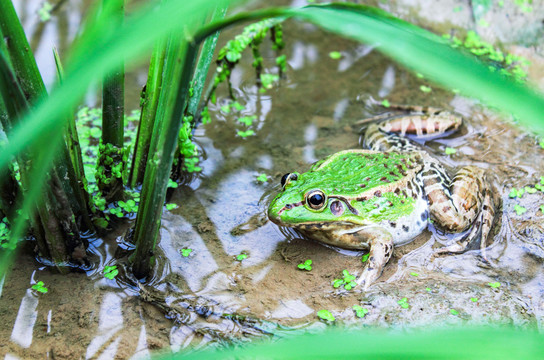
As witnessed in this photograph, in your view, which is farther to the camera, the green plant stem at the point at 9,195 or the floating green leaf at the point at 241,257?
the floating green leaf at the point at 241,257

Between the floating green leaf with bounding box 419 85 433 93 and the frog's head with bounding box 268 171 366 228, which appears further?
the floating green leaf with bounding box 419 85 433 93

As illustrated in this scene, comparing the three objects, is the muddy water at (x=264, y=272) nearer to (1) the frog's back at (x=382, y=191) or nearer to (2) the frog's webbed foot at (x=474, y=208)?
(2) the frog's webbed foot at (x=474, y=208)

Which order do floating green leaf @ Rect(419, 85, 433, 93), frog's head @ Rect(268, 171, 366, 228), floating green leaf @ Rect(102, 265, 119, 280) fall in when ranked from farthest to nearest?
1. floating green leaf @ Rect(419, 85, 433, 93)
2. frog's head @ Rect(268, 171, 366, 228)
3. floating green leaf @ Rect(102, 265, 119, 280)

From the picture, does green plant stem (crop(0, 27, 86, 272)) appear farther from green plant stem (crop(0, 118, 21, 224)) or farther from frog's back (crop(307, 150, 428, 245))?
frog's back (crop(307, 150, 428, 245))

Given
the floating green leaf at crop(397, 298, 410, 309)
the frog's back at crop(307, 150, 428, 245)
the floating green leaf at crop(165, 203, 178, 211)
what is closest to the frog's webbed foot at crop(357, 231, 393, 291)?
the frog's back at crop(307, 150, 428, 245)

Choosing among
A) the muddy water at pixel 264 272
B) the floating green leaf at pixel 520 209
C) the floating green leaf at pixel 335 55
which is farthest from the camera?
the floating green leaf at pixel 335 55

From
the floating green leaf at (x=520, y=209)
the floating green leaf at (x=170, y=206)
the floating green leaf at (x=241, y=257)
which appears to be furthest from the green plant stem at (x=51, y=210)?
the floating green leaf at (x=520, y=209)

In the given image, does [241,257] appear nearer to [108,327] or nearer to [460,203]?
[108,327]
